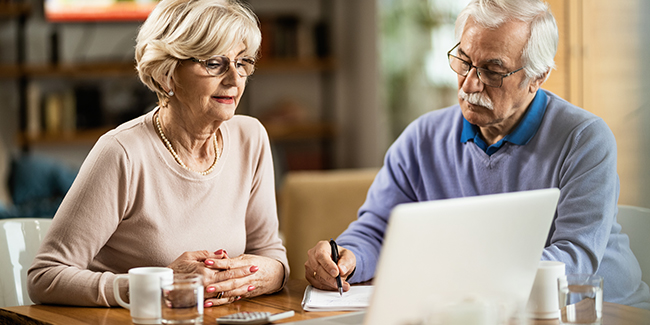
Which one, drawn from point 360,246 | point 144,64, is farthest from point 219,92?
point 360,246

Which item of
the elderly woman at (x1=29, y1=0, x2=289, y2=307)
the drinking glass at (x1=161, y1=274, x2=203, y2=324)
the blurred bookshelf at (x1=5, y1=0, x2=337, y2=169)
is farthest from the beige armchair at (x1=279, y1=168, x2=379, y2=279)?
the blurred bookshelf at (x1=5, y1=0, x2=337, y2=169)

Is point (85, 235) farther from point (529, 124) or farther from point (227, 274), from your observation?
point (529, 124)

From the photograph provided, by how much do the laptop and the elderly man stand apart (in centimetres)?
36

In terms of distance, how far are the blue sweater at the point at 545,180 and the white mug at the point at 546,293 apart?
0.18m

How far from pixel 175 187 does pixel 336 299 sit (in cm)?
43

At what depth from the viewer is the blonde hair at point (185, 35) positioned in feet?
4.64

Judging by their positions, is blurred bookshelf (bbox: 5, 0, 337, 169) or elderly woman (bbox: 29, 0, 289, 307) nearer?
elderly woman (bbox: 29, 0, 289, 307)

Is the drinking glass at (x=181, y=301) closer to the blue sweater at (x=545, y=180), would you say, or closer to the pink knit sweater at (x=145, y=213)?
the pink knit sweater at (x=145, y=213)

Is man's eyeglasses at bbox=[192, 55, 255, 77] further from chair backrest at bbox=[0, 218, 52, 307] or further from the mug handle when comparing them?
chair backrest at bbox=[0, 218, 52, 307]

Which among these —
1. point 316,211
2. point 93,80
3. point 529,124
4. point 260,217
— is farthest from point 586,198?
point 93,80

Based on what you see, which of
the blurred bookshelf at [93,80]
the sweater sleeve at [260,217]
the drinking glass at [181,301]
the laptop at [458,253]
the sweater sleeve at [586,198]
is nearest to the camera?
the laptop at [458,253]

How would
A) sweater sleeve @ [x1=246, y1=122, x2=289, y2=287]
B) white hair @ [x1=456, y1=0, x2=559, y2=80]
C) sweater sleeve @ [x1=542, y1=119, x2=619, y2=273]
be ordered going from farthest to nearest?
sweater sleeve @ [x1=246, y1=122, x2=289, y2=287], white hair @ [x1=456, y1=0, x2=559, y2=80], sweater sleeve @ [x1=542, y1=119, x2=619, y2=273]

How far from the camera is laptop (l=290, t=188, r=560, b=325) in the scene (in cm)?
85


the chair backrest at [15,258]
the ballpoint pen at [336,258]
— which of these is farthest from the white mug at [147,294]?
the chair backrest at [15,258]
